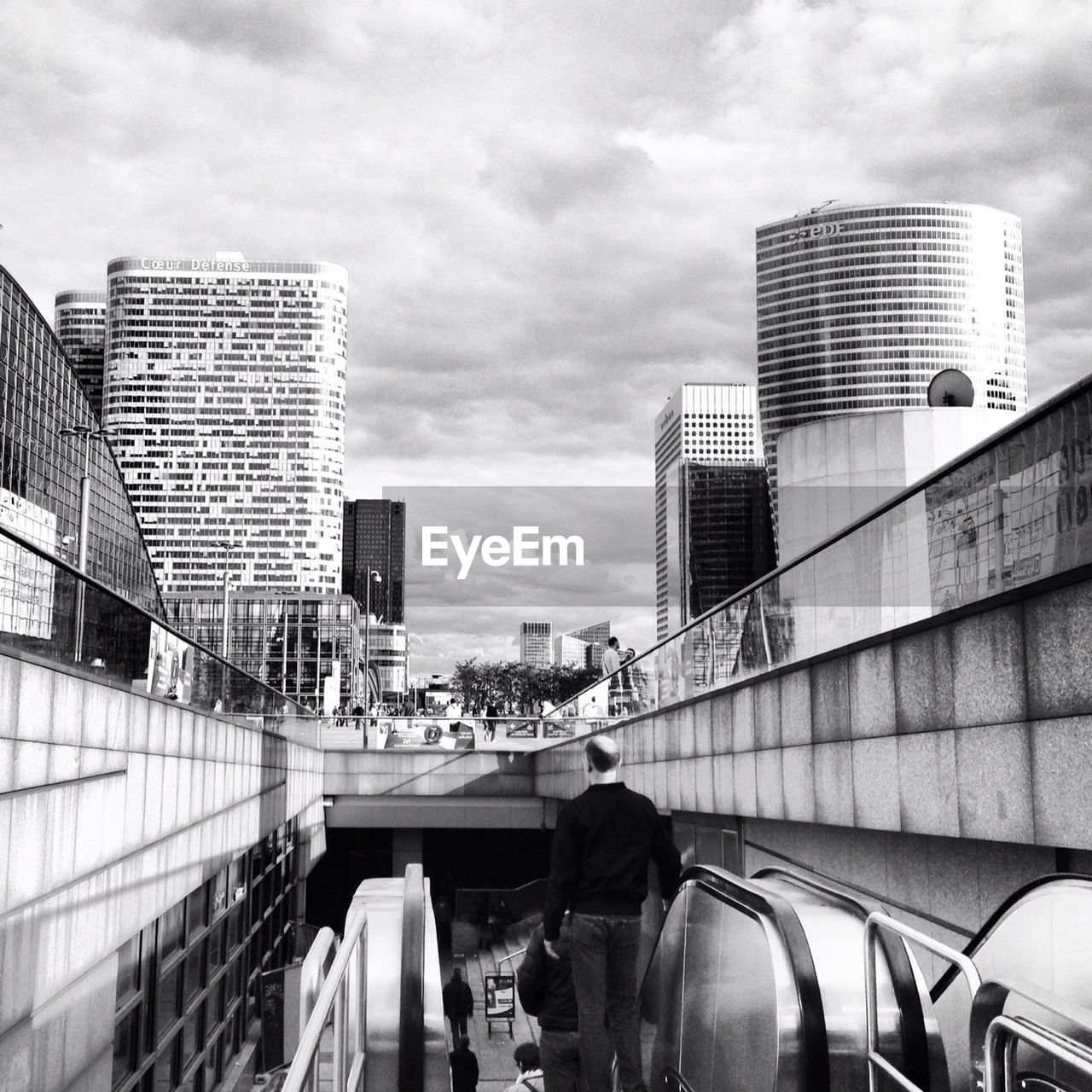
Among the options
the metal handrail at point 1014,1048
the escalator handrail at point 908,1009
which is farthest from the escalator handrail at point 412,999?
the metal handrail at point 1014,1048

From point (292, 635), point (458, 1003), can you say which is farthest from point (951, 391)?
point (292, 635)

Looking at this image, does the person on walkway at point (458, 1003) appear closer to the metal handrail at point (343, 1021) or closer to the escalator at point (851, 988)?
the escalator at point (851, 988)

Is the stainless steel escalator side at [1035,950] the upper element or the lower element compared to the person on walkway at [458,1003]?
upper

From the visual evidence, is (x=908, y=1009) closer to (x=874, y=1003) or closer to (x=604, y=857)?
(x=874, y=1003)

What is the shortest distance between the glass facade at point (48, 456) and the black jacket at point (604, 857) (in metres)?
88.8

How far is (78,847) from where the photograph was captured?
26.2 ft

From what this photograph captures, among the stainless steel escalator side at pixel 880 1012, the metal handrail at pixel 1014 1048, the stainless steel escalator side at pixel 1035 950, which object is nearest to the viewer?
the metal handrail at pixel 1014 1048

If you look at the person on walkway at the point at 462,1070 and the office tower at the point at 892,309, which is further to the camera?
the office tower at the point at 892,309

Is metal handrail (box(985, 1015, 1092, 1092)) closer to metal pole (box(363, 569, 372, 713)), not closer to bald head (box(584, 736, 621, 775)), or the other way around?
bald head (box(584, 736, 621, 775))

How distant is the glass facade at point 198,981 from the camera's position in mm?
11156

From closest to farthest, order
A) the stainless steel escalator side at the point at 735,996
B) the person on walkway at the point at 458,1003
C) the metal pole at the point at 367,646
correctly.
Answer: the stainless steel escalator side at the point at 735,996, the person on walkway at the point at 458,1003, the metal pole at the point at 367,646

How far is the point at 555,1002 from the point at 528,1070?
4.74m

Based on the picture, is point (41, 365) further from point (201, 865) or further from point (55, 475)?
point (201, 865)

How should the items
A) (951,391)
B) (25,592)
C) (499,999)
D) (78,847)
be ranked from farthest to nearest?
1. (951,391)
2. (499,999)
3. (78,847)
4. (25,592)
